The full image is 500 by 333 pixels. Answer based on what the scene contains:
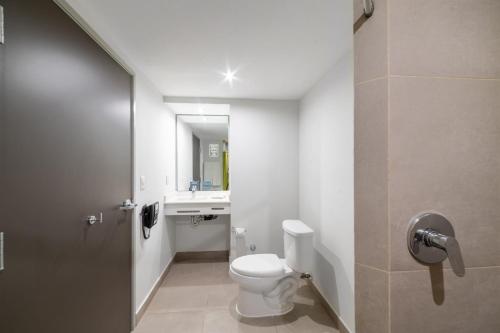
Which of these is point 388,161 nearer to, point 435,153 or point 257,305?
point 435,153

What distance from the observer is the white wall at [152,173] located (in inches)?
67.9

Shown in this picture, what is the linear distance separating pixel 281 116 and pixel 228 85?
81cm

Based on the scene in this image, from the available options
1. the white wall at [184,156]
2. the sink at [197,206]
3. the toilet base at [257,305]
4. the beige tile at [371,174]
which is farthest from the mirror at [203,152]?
the beige tile at [371,174]

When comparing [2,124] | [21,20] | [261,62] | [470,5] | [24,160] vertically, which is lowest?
[24,160]

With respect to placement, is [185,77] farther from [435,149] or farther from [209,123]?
Answer: [435,149]

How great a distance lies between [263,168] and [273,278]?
4.15 ft

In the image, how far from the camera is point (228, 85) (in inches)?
83.2

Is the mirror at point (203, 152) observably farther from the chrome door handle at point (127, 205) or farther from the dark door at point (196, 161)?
the chrome door handle at point (127, 205)

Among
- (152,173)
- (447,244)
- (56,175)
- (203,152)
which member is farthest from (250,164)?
(447,244)

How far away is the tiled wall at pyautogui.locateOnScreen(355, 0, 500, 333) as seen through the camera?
1.63 feet

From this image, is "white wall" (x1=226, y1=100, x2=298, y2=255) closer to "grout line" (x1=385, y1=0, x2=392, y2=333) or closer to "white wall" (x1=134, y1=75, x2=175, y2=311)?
"white wall" (x1=134, y1=75, x2=175, y2=311)

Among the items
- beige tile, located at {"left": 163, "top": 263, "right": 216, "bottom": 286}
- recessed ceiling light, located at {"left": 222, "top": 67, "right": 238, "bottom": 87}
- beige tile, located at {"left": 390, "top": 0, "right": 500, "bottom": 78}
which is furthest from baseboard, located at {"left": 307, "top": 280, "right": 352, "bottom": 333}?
recessed ceiling light, located at {"left": 222, "top": 67, "right": 238, "bottom": 87}

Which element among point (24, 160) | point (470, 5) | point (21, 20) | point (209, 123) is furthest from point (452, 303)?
point (209, 123)

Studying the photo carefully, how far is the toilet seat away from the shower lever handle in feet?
4.64
